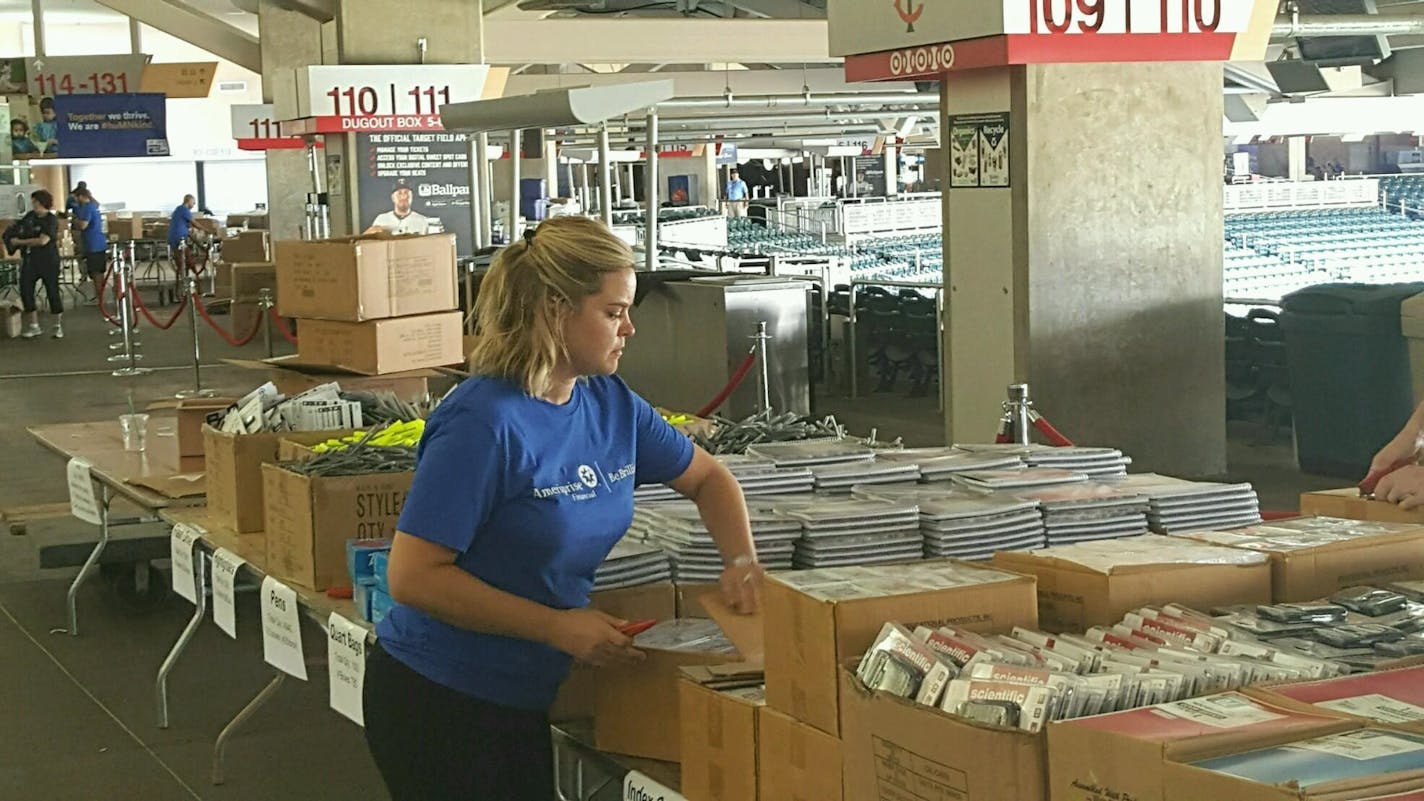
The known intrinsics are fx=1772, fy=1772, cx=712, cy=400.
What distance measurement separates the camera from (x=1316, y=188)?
35562 millimetres

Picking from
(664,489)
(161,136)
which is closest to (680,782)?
(664,489)

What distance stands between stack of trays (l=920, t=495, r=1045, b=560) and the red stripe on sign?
4.84 m

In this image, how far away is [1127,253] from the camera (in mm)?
8430

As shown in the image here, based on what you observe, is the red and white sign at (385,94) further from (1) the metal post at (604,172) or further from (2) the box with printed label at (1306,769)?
(2) the box with printed label at (1306,769)

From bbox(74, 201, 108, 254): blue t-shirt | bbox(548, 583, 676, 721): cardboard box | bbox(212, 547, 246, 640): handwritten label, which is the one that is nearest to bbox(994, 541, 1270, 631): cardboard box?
bbox(548, 583, 676, 721): cardboard box

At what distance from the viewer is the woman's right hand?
259cm

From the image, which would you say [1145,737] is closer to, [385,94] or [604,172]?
[604,172]

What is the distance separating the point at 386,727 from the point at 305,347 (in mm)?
4970

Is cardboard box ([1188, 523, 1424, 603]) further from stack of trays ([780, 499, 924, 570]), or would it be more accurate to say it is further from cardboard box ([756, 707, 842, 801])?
cardboard box ([756, 707, 842, 801])

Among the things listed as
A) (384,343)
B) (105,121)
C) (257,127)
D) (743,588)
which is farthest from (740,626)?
(105,121)

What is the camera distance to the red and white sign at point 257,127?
22.1 m

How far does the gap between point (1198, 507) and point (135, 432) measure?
469 centimetres

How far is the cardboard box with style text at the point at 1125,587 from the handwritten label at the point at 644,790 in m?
0.60

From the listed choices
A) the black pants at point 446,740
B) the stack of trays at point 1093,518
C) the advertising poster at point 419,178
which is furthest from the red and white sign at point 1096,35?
the advertising poster at point 419,178
